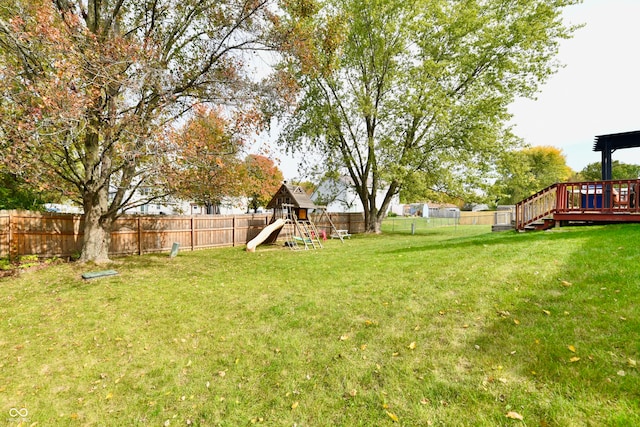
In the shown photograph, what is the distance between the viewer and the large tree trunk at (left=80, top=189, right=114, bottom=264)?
9.41 metres

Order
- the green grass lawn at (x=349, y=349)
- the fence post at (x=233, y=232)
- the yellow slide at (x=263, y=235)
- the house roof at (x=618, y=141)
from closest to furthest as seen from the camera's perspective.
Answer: the green grass lawn at (x=349, y=349)
the house roof at (x=618, y=141)
the yellow slide at (x=263, y=235)
the fence post at (x=233, y=232)

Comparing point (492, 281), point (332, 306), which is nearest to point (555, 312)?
point (492, 281)

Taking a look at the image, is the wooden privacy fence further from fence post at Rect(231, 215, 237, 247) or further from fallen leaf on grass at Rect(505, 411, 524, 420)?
fallen leaf on grass at Rect(505, 411, 524, 420)

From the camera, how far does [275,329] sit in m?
4.79

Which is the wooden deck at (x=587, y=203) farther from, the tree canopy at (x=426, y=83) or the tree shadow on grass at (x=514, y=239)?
the tree canopy at (x=426, y=83)

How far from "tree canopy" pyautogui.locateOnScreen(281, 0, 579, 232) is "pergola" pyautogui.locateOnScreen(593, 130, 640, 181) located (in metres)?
5.59

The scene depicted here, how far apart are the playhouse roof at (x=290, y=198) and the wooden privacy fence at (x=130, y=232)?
5.56 feet

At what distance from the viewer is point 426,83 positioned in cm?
1792

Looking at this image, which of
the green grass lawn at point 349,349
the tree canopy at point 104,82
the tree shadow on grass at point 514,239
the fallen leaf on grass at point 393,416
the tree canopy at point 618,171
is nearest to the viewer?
the fallen leaf on grass at point 393,416

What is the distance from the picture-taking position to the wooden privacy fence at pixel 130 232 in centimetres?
938

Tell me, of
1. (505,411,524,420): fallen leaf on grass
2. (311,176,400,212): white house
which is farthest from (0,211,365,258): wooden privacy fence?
(505,411,524,420): fallen leaf on grass

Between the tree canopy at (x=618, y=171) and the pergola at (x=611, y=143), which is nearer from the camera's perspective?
the pergola at (x=611, y=143)

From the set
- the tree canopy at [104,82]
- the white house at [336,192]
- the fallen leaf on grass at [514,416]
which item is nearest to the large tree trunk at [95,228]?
the tree canopy at [104,82]

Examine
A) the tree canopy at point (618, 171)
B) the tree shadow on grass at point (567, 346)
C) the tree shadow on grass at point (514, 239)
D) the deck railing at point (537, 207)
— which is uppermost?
the tree canopy at point (618, 171)
